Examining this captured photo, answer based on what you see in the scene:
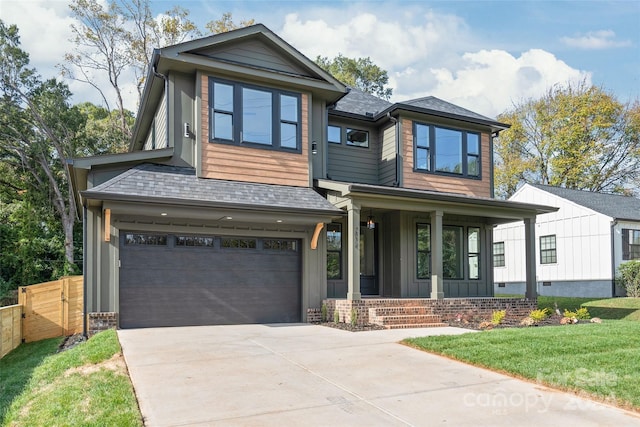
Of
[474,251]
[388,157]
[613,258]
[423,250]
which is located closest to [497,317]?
[423,250]

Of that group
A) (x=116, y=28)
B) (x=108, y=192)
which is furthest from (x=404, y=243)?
(x=116, y=28)

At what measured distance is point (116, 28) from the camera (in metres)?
24.6

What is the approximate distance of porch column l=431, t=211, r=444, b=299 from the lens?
1196 cm

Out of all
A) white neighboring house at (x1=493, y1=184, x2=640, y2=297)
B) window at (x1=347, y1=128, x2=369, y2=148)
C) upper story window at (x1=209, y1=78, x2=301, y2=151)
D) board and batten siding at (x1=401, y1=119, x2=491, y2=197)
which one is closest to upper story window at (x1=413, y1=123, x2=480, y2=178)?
board and batten siding at (x1=401, y1=119, x2=491, y2=197)

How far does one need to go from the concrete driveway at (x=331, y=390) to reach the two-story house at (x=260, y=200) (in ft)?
8.57

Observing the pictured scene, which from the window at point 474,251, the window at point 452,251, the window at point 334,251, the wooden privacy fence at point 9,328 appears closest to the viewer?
the wooden privacy fence at point 9,328

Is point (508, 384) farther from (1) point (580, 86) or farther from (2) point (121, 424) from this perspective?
(1) point (580, 86)

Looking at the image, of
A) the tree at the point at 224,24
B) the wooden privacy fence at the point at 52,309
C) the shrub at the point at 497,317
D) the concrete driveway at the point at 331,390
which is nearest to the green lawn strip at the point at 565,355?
the concrete driveway at the point at 331,390

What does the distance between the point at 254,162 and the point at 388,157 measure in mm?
4386

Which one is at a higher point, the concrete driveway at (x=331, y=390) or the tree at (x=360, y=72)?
the tree at (x=360, y=72)

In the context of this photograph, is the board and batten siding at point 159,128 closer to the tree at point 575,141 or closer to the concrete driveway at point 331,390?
the concrete driveway at point 331,390

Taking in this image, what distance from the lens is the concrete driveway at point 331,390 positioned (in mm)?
4508

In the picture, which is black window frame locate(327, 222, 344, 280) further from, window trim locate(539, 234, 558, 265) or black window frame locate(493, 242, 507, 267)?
black window frame locate(493, 242, 507, 267)

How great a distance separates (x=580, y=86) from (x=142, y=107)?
1032 inches
